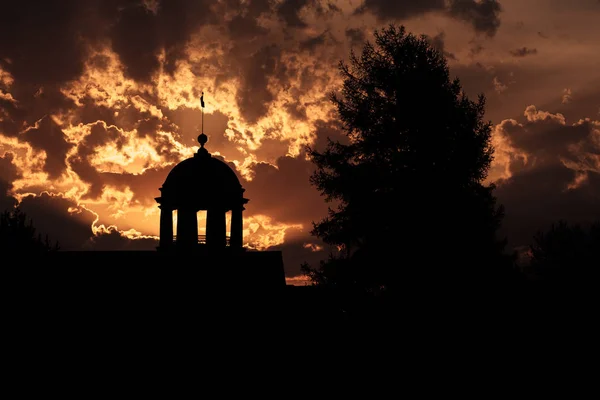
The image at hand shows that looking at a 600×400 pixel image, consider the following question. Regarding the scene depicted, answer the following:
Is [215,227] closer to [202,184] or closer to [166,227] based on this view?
[202,184]

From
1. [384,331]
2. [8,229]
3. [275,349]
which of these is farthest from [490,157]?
[8,229]

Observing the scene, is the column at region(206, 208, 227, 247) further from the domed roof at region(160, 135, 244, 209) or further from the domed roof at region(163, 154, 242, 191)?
the domed roof at region(163, 154, 242, 191)

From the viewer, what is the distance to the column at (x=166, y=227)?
31.8 metres

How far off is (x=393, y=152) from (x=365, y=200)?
2036mm

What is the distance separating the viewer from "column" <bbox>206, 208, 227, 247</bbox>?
3122cm

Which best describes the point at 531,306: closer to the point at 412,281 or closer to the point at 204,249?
the point at 412,281

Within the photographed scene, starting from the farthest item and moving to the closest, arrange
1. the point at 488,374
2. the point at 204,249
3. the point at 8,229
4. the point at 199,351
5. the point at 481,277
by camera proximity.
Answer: the point at 8,229 → the point at 204,249 → the point at 199,351 → the point at 481,277 → the point at 488,374

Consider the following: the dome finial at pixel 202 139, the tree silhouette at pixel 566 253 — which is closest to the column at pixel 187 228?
the dome finial at pixel 202 139

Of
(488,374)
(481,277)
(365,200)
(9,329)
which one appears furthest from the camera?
(9,329)

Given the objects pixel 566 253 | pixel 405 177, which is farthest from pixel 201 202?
pixel 566 253

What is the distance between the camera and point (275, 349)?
28.6 m

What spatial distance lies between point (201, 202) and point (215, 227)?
1424 millimetres

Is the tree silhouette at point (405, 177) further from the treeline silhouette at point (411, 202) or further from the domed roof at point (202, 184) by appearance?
the domed roof at point (202, 184)

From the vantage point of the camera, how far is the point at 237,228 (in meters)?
32.2
